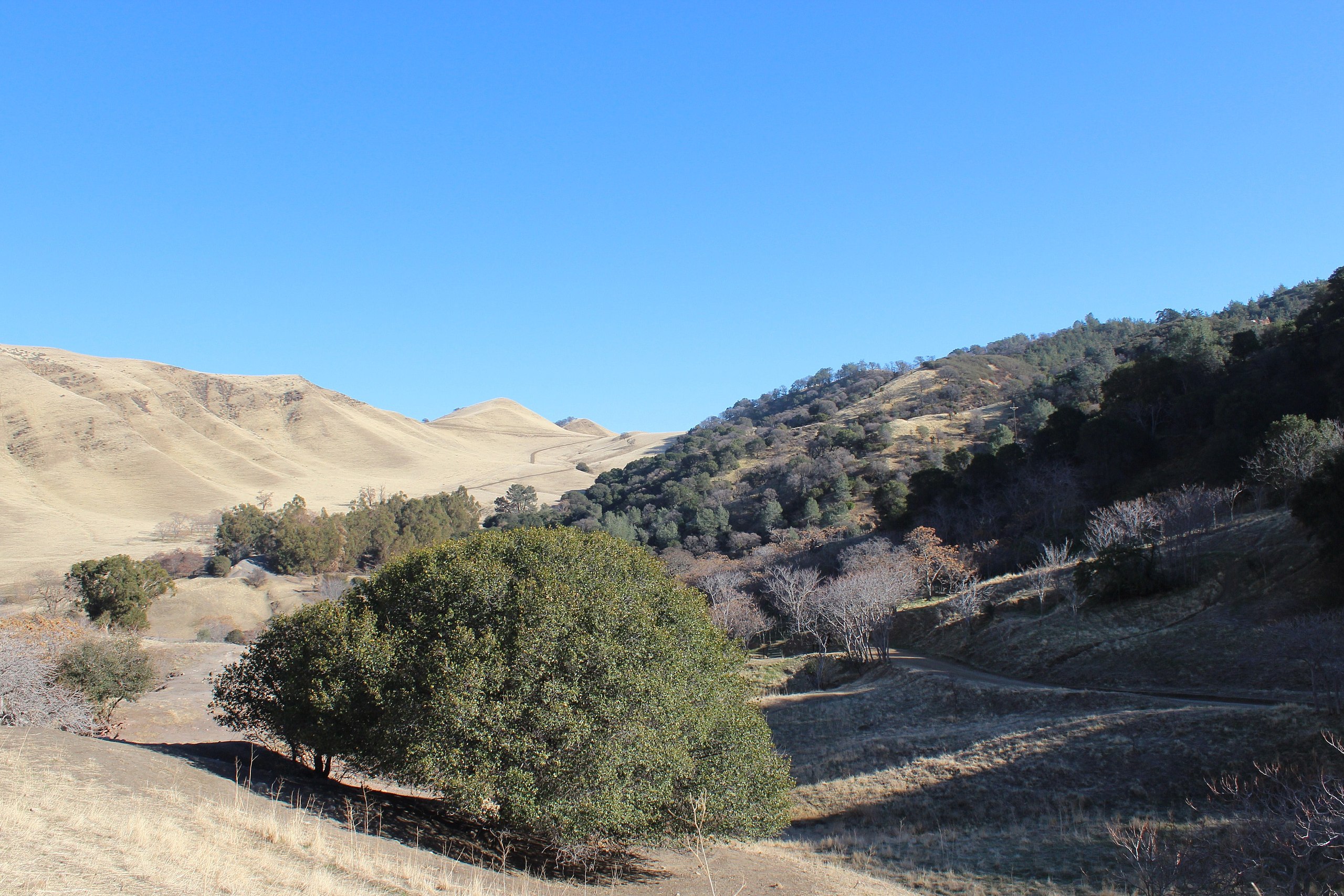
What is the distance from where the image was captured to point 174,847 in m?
8.88

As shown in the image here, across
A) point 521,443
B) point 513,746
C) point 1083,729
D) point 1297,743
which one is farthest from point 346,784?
point 521,443

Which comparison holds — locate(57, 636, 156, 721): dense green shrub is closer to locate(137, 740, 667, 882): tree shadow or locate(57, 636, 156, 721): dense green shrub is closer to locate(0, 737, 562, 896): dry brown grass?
locate(137, 740, 667, 882): tree shadow

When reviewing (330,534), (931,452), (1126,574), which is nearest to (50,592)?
(330,534)

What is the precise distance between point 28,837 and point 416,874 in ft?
14.3

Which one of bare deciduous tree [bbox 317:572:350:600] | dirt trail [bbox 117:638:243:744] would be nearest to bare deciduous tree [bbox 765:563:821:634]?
dirt trail [bbox 117:638:243:744]

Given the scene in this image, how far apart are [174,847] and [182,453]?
412 ft

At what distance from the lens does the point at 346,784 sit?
53.9ft

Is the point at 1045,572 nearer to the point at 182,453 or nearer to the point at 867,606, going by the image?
the point at 867,606

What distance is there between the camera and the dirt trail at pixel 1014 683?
21.4 meters

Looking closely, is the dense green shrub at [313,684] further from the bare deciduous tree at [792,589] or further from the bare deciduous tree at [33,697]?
the bare deciduous tree at [792,589]

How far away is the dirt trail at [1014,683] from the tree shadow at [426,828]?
1634 cm

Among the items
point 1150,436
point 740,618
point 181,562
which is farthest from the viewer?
point 181,562

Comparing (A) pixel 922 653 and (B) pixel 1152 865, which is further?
(A) pixel 922 653

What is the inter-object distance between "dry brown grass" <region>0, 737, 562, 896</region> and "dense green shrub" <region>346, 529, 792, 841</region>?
4.80 feet
